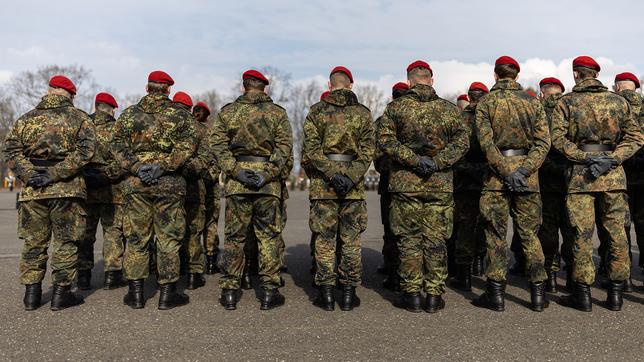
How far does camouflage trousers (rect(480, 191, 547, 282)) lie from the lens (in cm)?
459

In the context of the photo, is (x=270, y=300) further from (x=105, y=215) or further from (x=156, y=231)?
(x=105, y=215)

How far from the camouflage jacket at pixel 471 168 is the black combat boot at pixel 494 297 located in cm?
140

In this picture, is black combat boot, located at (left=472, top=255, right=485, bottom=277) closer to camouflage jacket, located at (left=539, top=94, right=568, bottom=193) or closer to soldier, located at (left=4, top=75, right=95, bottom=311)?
camouflage jacket, located at (left=539, top=94, right=568, bottom=193)

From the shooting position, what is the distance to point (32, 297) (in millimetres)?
4582

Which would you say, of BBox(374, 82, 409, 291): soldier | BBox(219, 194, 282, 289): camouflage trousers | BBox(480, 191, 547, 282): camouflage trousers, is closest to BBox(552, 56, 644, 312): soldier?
BBox(480, 191, 547, 282): camouflage trousers

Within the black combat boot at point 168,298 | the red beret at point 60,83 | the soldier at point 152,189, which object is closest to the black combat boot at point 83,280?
the soldier at point 152,189

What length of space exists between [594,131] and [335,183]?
8.72 ft

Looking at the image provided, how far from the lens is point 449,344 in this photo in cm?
359

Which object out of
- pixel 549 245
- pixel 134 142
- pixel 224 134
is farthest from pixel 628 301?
pixel 134 142

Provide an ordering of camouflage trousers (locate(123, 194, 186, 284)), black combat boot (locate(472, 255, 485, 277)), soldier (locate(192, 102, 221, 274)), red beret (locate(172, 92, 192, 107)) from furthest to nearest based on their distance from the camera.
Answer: soldier (locate(192, 102, 221, 274))
black combat boot (locate(472, 255, 485, 277))
red beret (locate(172, 92, 192, 107))
camouflage trousers (locate(123, 194, 186, 284))

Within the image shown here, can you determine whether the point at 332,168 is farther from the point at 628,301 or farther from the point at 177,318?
the point at 628,301

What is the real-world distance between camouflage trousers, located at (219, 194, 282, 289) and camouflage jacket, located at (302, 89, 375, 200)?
491 mm

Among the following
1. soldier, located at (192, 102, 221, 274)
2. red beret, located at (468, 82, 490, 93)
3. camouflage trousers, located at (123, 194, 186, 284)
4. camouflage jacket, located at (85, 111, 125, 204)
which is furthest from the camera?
soldier, located at (192, 102, 221, 274)

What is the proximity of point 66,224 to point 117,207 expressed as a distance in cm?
119
